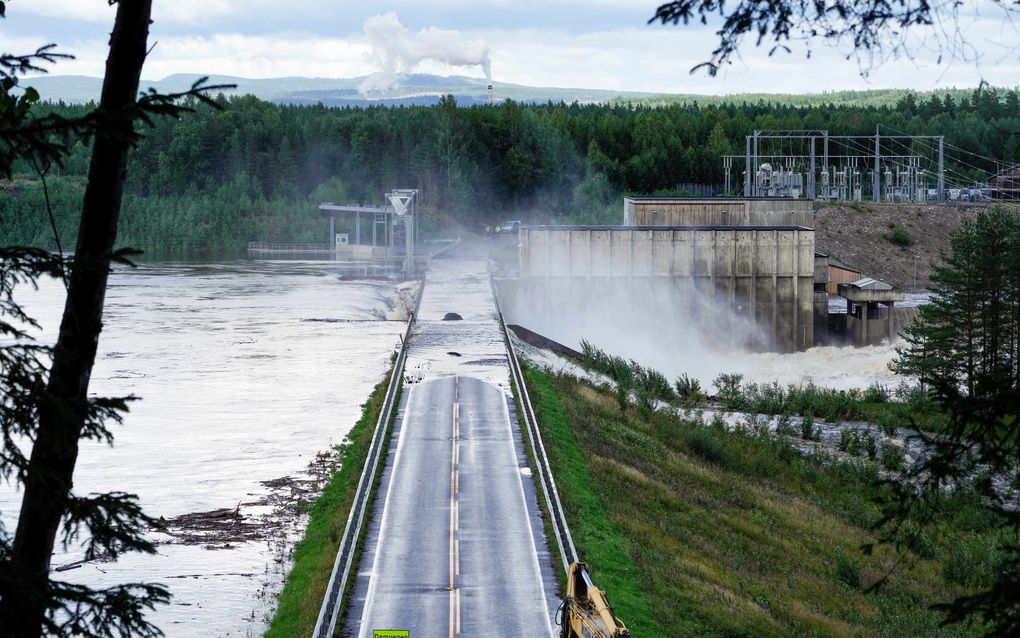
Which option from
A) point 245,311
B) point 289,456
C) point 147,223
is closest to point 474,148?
point 147,223

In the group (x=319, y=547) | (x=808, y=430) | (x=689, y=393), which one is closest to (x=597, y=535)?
(x=319, y=547)

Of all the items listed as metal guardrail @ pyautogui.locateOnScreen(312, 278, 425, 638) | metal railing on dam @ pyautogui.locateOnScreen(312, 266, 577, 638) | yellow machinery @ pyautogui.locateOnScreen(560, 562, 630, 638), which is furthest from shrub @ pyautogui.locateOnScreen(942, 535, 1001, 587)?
→ metal guardrail @ pyautogui.locateOnScreen(312, 278, 425, 638)

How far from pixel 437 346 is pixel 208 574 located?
32823 mm

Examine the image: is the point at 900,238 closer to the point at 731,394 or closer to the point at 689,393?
the point at 731,394

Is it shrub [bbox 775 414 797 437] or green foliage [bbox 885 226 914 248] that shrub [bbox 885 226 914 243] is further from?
shrub [bbox 775 414 797 437]

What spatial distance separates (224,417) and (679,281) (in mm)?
50790

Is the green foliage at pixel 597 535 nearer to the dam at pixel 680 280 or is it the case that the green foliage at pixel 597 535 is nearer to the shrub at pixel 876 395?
the shrub at pixel 876 395

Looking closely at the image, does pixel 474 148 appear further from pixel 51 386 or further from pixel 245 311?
pixel 51 386

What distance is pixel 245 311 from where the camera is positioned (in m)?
96.9

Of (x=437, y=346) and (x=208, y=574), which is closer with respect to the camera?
(x=208, y=574)

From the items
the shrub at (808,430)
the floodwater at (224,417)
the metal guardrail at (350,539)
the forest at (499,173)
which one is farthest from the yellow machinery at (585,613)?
the forest at (499,173)

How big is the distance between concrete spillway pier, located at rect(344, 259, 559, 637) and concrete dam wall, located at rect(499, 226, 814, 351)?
4025 cm

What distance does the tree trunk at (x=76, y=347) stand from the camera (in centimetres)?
815

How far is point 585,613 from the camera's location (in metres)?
22.5
